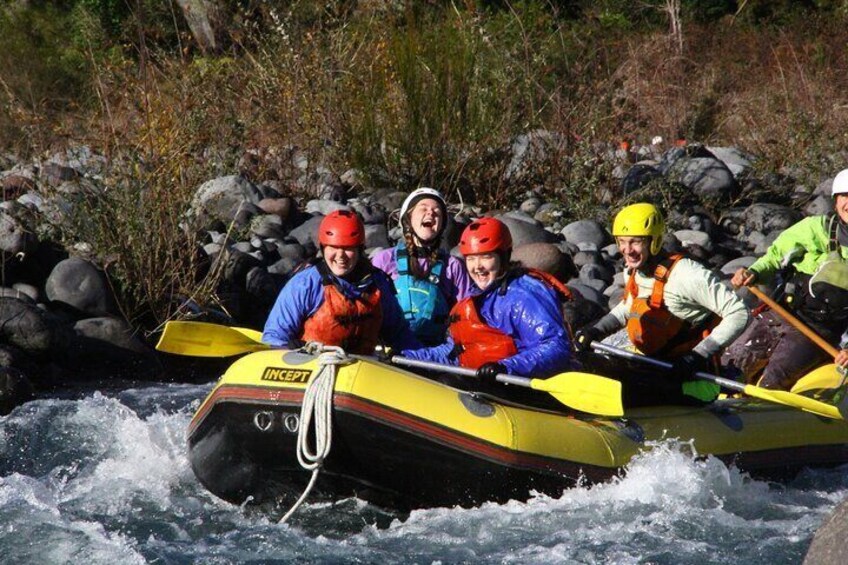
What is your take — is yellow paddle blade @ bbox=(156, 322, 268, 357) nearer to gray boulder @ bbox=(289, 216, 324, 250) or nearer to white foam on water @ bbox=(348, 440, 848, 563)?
white foam on water @ bbox=(348, 440, 848, 563)

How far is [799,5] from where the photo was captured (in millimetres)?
18969

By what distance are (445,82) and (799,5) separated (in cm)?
1041

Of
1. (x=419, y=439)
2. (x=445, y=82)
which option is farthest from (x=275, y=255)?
(x=419, y=439)

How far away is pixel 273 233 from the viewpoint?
9805 mm

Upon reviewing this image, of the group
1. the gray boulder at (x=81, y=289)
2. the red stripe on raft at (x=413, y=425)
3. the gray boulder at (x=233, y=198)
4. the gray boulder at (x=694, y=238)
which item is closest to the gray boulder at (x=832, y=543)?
the red stripe on raft at (x=413, y=425)

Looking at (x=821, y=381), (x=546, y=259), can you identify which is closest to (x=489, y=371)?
(x=821, y=381)

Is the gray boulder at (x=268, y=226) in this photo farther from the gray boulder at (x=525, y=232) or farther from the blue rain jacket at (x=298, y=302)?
the blue rain jacket at (x=298, y=302)

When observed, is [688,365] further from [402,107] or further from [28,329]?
[402,107]

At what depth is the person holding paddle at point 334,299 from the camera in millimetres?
5773

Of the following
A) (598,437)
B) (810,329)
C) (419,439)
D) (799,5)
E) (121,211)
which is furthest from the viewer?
(799,5)

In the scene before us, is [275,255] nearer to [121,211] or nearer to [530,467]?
[121,211]

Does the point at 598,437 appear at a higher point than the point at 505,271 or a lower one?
lower

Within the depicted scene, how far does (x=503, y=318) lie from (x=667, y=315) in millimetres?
939

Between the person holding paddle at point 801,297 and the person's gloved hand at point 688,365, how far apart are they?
0.85 meters
